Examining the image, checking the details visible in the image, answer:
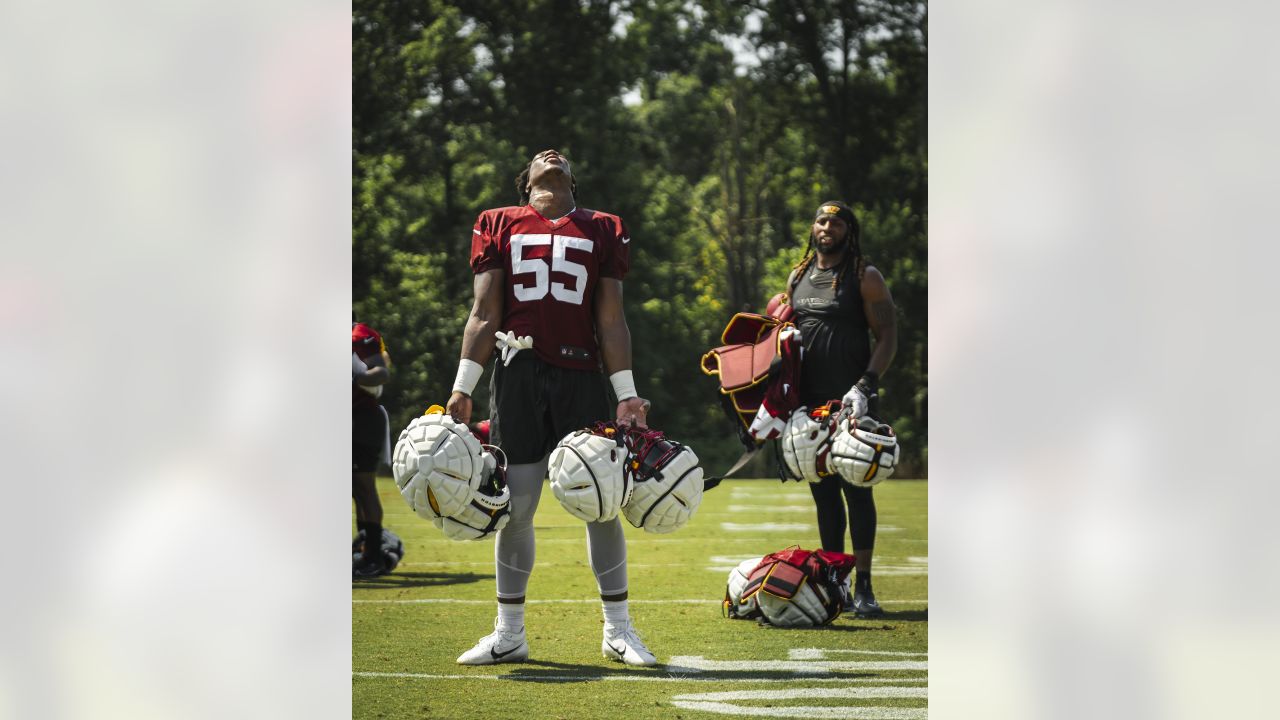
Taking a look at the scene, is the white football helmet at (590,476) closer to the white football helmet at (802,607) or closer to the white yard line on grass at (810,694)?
the white yard line on grass at (810,694)

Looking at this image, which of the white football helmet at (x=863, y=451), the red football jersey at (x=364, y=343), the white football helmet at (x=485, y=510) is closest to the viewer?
the white football helmet at (x=485, y=510)

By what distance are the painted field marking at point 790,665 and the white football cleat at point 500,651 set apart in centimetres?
51

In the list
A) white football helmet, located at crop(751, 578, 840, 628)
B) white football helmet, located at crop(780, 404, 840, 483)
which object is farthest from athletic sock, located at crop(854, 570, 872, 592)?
white football helmet, located at crop(780, 404, 840, 483)

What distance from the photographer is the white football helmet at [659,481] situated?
3959 millimetres

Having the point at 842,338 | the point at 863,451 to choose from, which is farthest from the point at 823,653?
the point at 842,338

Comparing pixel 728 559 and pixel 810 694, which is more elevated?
pixel 810 694

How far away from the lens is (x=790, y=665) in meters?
4.37

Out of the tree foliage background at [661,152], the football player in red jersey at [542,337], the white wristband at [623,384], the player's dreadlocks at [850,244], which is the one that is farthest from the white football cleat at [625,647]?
the tree foliage background at [661,152]

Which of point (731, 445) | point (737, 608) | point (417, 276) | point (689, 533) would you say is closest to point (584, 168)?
point (417, 276)

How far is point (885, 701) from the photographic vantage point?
3814 mm

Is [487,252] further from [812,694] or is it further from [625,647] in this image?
[812,694]

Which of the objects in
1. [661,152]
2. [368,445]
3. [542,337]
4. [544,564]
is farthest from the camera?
[661,152]

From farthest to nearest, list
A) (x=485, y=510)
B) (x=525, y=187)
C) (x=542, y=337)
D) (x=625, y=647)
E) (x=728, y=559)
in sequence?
(x=728, y=559)
(x=525, y=187)
(x=625, y=647)
(x=542, y=337)
(x=485, y=510)

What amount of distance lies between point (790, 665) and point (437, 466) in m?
1.43
